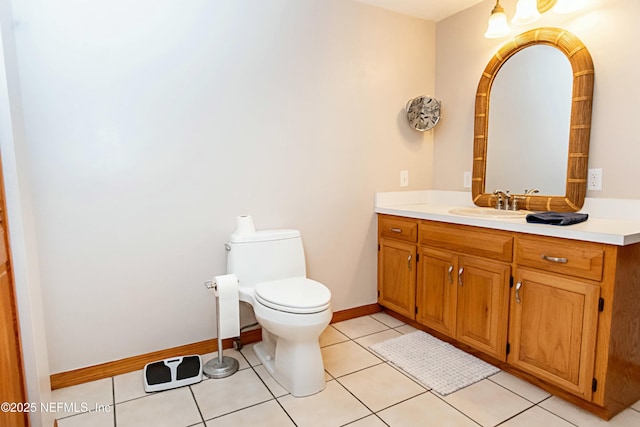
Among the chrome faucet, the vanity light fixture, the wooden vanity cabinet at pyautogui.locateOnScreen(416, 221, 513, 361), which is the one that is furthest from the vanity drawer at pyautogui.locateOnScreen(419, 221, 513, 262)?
the vanity light fixture

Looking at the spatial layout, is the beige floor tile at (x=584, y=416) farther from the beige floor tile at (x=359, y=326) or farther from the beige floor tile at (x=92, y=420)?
the beige floor tile at (x=92, y=420)

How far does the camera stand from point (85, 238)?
190 cm

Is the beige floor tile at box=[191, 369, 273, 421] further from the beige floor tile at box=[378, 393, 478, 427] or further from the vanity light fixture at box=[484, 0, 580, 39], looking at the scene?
the vanity light fixture at box=[484, 0, 580, 39]

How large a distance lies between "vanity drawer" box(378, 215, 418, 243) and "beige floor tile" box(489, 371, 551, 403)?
2.94 ft

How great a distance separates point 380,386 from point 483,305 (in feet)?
2.35

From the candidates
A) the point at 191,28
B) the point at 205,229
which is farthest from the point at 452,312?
the point at 191,28

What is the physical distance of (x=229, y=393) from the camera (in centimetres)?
186

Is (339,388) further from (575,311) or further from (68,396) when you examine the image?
(68,396)

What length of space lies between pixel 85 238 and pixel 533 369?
7.62 ft

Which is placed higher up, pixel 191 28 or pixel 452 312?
pixel 191 28

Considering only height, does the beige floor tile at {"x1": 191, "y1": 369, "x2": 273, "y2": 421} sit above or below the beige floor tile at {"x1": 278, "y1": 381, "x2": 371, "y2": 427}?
above

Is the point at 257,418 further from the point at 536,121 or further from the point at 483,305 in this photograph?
the point at 536,121

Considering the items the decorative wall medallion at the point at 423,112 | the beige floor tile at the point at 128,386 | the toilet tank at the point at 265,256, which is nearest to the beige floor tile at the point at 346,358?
the toilet tank at the point at 265,256

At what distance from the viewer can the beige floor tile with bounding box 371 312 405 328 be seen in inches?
105
